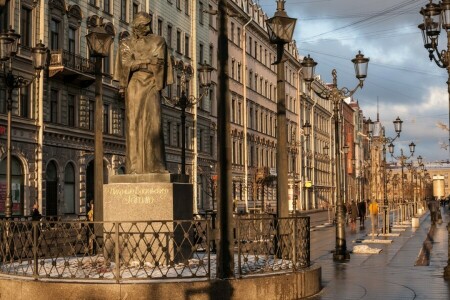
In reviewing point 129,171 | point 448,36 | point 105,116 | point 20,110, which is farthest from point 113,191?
point 105,116

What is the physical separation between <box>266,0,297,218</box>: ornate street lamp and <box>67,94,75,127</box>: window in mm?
23982

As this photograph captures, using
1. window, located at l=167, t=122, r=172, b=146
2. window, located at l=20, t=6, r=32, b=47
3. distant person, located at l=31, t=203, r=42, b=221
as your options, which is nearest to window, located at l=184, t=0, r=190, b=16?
window, located at l=167, t=122, r=172, b=146

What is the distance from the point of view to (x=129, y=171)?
44.5 feet

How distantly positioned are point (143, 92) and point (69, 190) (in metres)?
27.1

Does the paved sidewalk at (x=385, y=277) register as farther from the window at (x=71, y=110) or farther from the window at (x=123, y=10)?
the window at (x=123, y=10)

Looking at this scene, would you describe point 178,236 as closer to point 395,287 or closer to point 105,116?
point 395,287

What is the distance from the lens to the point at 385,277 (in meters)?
15.7

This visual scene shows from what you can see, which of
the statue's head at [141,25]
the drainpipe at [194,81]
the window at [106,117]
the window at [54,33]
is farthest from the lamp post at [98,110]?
the drainpipe at [194,81]

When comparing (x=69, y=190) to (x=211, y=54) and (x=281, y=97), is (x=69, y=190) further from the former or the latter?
(x=211, y=54)

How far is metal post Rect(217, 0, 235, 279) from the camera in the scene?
37.1 ft

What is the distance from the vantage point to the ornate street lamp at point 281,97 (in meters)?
16.0

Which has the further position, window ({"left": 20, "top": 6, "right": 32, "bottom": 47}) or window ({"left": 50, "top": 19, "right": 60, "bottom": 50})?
window ({"left": 50, "top": 19, "right": 60, "bottom": 50})

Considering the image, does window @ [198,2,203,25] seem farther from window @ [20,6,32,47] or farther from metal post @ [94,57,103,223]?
metal post @ [94,57,103,223]

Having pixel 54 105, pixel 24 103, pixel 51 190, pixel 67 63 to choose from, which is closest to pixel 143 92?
pixel 24 103
